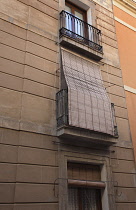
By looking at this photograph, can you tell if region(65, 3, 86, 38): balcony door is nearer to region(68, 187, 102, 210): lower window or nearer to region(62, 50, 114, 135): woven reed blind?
region(62, 50, 114, 135): woven reed blind

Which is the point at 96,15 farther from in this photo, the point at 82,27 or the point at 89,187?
the point at 89,187

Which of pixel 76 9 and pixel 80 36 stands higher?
pixel 76 9

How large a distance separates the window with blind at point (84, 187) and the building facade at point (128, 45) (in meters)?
2.31

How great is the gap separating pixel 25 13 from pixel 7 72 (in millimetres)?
2520

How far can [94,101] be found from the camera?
24.7 ft

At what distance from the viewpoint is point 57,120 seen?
22.5 feet

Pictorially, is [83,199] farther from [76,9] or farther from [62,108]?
[76,9]

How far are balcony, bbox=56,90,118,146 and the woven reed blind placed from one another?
12 cm

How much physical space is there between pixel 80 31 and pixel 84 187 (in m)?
6.04

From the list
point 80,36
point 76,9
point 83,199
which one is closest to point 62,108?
point 83,199

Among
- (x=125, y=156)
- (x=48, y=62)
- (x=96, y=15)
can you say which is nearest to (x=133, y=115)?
(x=125, y=156)

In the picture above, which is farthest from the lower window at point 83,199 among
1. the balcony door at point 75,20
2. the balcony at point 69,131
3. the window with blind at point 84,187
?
the balcony door at point 75,20

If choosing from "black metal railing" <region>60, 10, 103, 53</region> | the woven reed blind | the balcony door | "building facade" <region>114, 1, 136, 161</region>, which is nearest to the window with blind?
the woven reed blind

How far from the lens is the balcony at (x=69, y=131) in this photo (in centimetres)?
652
